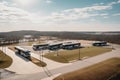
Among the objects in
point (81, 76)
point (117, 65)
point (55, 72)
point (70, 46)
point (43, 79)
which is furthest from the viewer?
point (70, 46)

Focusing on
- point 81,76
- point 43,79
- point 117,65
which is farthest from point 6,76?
point 117,65

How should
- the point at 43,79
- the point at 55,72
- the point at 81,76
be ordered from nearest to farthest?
1. the point at 43,79
2. the point at 81,76
3. the point at 55,72

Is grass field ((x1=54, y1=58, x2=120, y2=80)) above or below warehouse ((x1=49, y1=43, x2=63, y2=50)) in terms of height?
below

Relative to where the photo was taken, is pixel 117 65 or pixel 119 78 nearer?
pixel 119 78

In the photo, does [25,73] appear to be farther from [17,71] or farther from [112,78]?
[112,78]

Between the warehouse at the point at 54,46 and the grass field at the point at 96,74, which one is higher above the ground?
the warehouse at the point at 54,46

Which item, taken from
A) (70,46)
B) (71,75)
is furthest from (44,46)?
(71,75)

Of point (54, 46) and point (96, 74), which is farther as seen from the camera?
point (54, 46)

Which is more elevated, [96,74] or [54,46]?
[54,46]

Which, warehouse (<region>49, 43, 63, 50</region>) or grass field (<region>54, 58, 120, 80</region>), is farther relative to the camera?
warehouse (<region>49, 43, 63, 50</region>)

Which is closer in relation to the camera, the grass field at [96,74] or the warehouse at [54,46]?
the grass field at [96,74]
